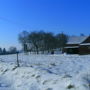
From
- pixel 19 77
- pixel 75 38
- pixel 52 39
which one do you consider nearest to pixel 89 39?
pixel 75 38

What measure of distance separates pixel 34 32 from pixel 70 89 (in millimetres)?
88138

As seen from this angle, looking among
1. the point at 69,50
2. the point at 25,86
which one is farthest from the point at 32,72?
the point at 69,50

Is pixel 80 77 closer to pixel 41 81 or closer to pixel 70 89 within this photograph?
pixel 70 89

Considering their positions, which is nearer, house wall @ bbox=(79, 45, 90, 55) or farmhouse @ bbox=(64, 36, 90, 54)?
house wall @ bbox=(79, 45, 90, 55)

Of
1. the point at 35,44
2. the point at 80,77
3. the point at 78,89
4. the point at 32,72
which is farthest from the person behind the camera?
the point at 35,44

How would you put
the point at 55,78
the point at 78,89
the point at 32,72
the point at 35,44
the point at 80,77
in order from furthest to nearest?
the point at 35,44, the point at 32,72, the point at 55,78, the point at 80,77, the point at 78,89

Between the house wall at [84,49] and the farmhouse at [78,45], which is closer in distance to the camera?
the house wall at [84,49]

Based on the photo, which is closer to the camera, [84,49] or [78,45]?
[84,49]

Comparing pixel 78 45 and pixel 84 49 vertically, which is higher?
pixel 78 45

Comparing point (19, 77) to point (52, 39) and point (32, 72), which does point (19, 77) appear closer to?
point (32, 72)

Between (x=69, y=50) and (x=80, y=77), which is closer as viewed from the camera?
(x=80, y=77)

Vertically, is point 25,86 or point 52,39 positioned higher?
point 52,39

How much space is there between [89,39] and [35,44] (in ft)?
104

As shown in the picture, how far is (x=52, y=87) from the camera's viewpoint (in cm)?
1027
